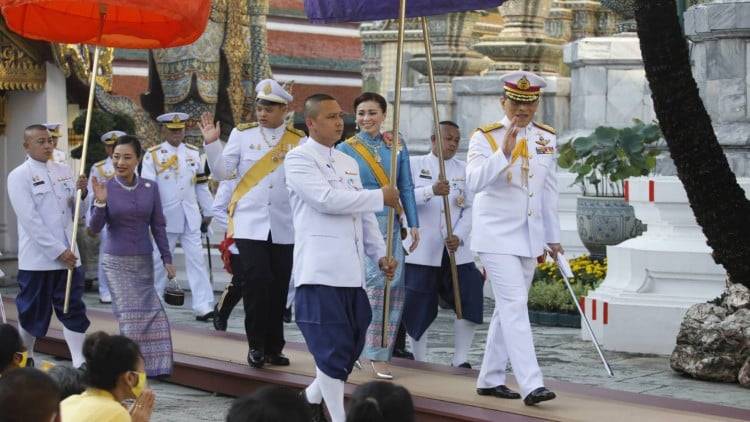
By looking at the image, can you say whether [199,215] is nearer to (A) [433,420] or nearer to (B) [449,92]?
(B) [449,92]

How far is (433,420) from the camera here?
8664 millimetres

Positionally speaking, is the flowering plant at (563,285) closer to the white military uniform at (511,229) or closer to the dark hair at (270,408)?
the white military uniform at (511,229)

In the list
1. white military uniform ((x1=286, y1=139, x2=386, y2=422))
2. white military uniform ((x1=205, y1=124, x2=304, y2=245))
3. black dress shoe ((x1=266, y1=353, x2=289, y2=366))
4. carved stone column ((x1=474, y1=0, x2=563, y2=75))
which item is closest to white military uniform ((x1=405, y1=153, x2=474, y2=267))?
white military uniform ((x1=205, y1=124, x2=304, y2=245))

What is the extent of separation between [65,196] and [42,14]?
4.13 ft

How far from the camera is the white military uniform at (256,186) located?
33.6ft

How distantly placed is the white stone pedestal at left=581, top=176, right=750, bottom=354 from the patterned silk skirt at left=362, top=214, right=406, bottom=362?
1.89m

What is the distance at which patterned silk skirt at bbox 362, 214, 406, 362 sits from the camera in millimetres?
10016

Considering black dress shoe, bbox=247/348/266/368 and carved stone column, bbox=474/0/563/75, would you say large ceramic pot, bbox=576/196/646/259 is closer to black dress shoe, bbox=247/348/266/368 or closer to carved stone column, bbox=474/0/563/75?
carved stone column, bbox=474/0/563/75

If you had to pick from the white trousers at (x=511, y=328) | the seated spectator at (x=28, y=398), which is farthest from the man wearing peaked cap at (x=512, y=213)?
the seated spectator at (x=28, y=398)

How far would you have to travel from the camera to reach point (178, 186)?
14898mm

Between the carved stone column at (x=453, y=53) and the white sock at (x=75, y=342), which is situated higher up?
the carved stone column at (x=453, y=53)

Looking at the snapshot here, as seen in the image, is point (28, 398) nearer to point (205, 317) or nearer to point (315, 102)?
point (315, 102)

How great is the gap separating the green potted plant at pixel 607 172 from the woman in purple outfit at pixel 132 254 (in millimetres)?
4588

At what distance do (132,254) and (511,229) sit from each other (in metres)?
2.71
